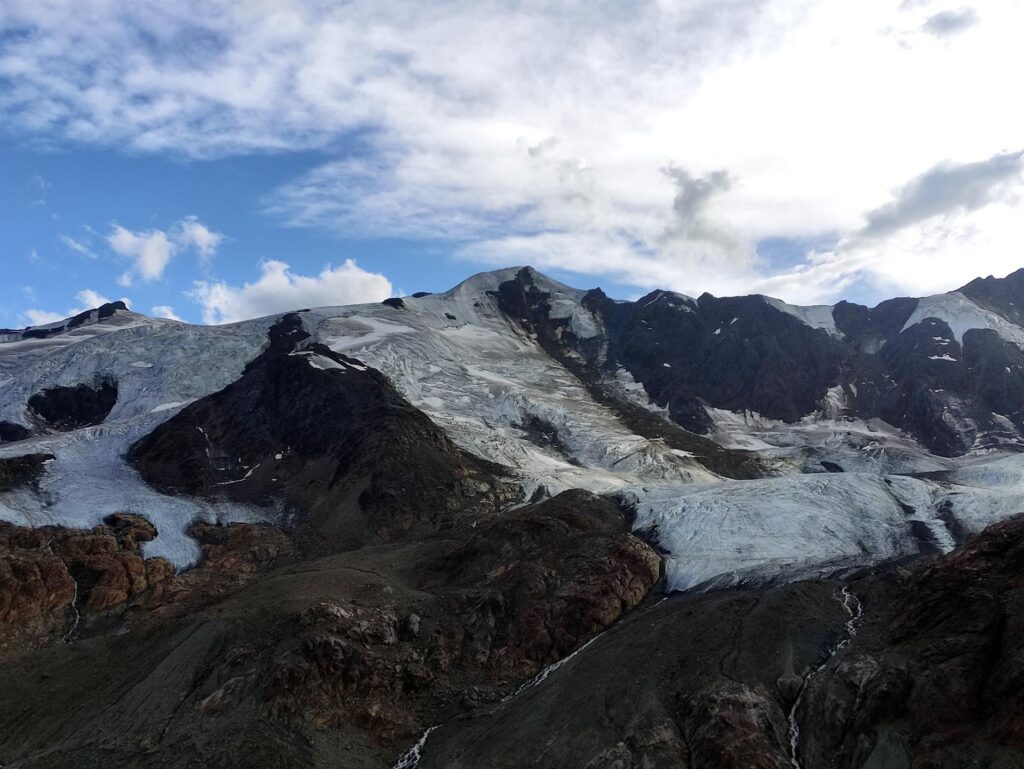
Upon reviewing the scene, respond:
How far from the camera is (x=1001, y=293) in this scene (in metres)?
140

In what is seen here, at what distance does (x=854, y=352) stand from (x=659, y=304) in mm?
37813

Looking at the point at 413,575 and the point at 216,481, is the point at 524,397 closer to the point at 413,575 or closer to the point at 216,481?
the point at 216,481

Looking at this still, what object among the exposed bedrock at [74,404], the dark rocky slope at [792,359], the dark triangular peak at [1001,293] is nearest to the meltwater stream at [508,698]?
the dark rocky slope at [792,359]

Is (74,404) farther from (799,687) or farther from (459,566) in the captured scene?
(799,687)

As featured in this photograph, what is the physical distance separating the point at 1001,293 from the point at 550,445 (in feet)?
356

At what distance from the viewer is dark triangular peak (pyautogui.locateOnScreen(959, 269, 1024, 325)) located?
136m

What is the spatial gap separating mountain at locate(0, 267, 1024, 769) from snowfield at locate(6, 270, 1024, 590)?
16.4 inches

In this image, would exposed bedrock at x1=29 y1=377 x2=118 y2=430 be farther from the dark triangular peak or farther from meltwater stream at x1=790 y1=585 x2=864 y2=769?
the dark triangular peak

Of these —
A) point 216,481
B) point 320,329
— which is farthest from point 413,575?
point 320,329

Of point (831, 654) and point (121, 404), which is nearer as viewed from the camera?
point (831, 654)

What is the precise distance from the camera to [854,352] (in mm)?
134500

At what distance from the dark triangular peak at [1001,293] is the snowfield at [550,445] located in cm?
753

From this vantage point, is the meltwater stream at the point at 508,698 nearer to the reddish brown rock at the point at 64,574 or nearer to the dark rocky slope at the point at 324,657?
the dark rocky slope at the point at 324,657

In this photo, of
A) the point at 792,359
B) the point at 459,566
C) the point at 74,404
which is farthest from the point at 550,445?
the point at 792,359
